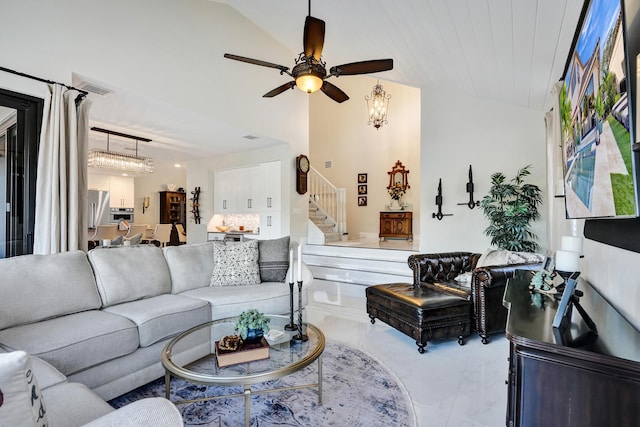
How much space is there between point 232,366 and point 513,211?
3.89 metres

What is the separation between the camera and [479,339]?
328cm

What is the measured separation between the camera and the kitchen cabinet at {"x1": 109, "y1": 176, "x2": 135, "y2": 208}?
9266 mm

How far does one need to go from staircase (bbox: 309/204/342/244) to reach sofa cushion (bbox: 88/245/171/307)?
12.2ft

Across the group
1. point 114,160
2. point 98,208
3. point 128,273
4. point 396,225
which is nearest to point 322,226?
point 396,225

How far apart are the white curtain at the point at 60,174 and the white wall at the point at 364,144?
251 inches

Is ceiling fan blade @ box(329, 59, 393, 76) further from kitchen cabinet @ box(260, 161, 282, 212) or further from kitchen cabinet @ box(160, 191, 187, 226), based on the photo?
kitchen cabinet @ box(160, 191, 187, 226)

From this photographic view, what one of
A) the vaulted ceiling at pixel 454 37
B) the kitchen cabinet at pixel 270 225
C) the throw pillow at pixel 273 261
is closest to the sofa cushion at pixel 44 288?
the throw pillow at pixel 273 261

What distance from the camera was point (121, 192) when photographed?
9562 millimetres

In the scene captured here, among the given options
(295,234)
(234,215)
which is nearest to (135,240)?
(234,215)

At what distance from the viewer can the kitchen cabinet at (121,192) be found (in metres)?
9.27

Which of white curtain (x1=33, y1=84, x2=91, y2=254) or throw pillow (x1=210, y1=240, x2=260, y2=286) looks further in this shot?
throw pillow (x1=210, y1=240, x2=260, y2=286)

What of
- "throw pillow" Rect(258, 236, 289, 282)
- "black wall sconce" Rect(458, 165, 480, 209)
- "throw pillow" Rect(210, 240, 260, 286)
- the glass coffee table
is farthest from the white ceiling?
the glass coffee table

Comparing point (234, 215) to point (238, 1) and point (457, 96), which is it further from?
point (457, 96)

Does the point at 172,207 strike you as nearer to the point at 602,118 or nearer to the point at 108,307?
the point at 108,307
